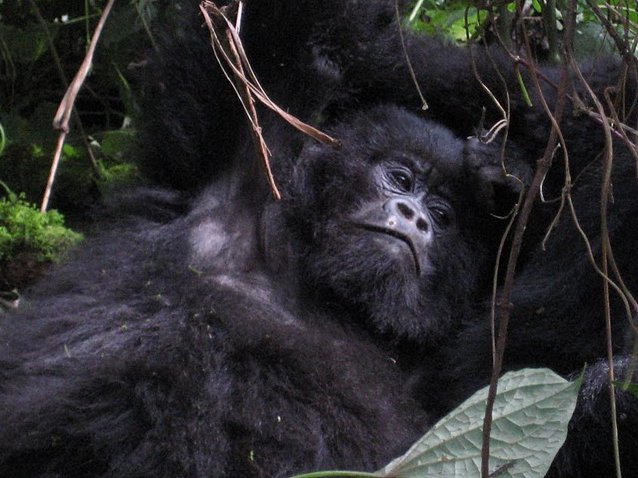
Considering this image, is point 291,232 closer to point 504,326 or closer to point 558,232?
point 558,232

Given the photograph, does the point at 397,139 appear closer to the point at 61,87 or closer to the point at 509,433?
the point at 509,433

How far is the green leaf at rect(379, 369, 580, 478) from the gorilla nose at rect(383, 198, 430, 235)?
3.28 feet

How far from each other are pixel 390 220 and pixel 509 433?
1105 millimetres

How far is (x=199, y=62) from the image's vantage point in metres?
2.66

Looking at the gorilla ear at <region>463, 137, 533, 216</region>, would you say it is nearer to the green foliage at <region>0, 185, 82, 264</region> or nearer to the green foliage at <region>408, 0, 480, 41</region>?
the green foliage at <region>408, 0, 480, 41</region>

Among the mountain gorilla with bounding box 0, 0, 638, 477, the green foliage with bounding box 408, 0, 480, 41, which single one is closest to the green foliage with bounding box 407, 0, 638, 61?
the green foliage with bounding box 408, 0, 480, 41

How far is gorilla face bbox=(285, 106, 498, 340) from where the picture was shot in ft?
8.77

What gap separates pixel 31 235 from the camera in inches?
126

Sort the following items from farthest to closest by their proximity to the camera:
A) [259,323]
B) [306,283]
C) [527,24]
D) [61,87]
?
1. [61,87]
2. [527,24]
3. [306,283]
4. [259,323]

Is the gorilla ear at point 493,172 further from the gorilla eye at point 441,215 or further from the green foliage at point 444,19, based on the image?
the green foliage at point 444,19

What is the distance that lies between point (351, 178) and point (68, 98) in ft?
2.65

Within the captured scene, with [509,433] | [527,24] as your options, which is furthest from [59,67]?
[509,433]

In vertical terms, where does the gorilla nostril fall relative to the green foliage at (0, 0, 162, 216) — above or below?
above

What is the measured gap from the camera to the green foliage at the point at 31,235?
3.20m
